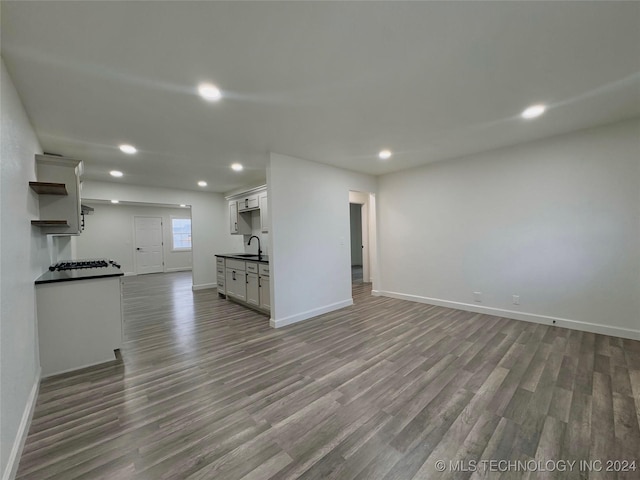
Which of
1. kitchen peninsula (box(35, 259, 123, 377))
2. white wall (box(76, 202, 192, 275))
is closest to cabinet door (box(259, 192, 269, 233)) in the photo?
kitchen peninsula (box(35, 259, 123, 377))

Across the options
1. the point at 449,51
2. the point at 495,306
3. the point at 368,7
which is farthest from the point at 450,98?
the point at 495,306

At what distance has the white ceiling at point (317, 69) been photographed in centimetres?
146

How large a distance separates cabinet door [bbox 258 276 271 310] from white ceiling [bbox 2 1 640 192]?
2192 millimetres

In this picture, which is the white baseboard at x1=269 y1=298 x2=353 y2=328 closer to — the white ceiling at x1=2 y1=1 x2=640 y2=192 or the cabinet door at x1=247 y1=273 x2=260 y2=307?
the cabinet door at x1=247 y1=273 x2=260 y2=307

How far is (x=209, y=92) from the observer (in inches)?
86.4

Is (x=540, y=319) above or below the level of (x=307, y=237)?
below

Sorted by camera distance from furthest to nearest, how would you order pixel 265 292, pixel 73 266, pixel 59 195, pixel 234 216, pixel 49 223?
1. pixel 234 216
2. pixel 265 292
3. pixel 73 266
4. pixel 59 195
5. pixel 49 223

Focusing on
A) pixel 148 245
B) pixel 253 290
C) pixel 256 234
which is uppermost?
pixel 256 234

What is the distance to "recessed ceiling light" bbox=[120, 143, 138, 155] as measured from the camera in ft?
11.4

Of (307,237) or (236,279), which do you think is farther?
(236,279)

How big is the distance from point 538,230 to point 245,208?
205 inches

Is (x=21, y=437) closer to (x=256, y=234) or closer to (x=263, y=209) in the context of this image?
(x=263, y=209)

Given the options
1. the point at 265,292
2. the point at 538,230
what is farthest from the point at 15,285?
the point at 538,230

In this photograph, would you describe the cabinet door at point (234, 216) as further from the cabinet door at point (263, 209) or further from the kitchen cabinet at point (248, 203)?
the cabinet door at point (263, 209)
